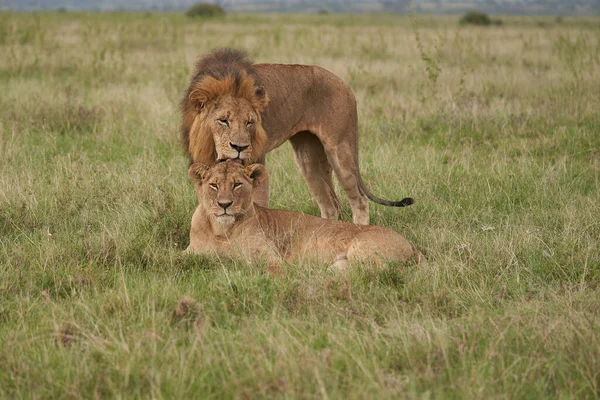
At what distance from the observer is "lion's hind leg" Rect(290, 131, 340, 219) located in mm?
5863

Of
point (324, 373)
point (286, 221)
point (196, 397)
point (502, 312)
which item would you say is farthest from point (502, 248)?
point (196, 397)

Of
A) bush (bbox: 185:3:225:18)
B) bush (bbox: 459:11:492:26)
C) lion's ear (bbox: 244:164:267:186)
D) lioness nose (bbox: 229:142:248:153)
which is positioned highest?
lioness nose (bbox: 229:142:248:153)

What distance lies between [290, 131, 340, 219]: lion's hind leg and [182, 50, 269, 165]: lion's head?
34.7 inches

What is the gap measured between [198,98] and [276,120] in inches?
25.3

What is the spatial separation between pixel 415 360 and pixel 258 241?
178 centimetres

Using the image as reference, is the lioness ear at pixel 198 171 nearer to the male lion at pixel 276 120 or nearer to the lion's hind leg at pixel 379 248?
the male lion at pixel 276 120

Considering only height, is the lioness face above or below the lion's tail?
above

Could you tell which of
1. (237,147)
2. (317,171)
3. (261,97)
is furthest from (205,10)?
(237,147)

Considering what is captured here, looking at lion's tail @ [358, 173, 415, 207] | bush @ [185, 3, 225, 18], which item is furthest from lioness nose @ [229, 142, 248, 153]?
bush @ [185, 3, 225, 18]

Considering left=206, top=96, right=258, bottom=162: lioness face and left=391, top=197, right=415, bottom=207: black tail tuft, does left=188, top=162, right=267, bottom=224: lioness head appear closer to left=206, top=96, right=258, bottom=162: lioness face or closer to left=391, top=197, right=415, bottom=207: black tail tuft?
left=206, top=96, right=258, bottom=162: lioness face

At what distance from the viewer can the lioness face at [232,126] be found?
4.73 m

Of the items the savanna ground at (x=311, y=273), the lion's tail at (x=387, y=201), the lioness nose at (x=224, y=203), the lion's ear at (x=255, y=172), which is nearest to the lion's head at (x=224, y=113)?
the lion's ear at (x=255, y=172)

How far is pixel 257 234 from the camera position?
4.69 meters

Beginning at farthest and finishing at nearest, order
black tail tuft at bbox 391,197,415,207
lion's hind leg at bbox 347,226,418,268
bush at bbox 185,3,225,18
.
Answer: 1. bush at bbox 185,3,225,18
2. black tail tuft at bbox 391,197,415,207
3. lion's hind leg at bbox 347,226,418,268
